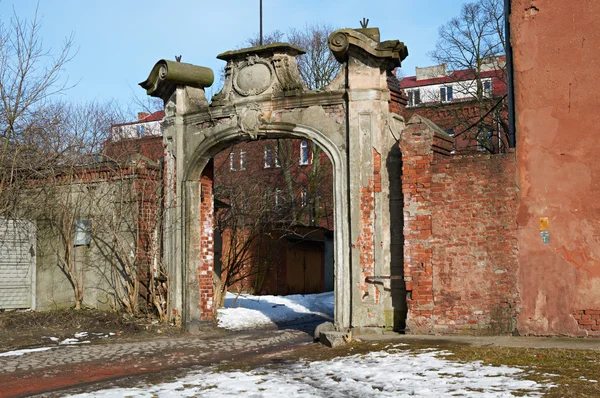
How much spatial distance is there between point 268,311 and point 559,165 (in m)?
9.61

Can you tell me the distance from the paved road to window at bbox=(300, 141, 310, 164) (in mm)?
23702

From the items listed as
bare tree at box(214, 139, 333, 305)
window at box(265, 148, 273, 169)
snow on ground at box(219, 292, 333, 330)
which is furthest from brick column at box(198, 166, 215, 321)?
window at box(265, 148, 273, 169)

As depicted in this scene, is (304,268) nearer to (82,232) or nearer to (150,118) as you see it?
(82,232)

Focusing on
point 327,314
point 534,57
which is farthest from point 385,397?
point 327,314

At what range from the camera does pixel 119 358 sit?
1070cm

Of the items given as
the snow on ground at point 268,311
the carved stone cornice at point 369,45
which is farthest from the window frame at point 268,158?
the carved stone cornice at point 369,45

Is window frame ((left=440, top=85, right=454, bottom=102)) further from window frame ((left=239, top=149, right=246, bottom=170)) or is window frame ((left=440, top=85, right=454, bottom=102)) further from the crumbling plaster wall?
the crumbling plaster wall

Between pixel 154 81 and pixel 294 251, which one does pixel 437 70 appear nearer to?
pixel 294 251

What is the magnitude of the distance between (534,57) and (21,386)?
8.29m

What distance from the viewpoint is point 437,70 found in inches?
1847

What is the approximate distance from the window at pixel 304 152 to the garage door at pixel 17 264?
2183 cm

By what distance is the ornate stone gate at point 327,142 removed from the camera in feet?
39.3

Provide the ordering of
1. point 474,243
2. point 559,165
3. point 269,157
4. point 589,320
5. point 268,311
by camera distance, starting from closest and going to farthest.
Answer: point 589,320, point 559,165, point 474,243, point 268,311, point 269,157

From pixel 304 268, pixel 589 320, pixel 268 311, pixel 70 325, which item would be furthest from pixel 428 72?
pixel 589 320
